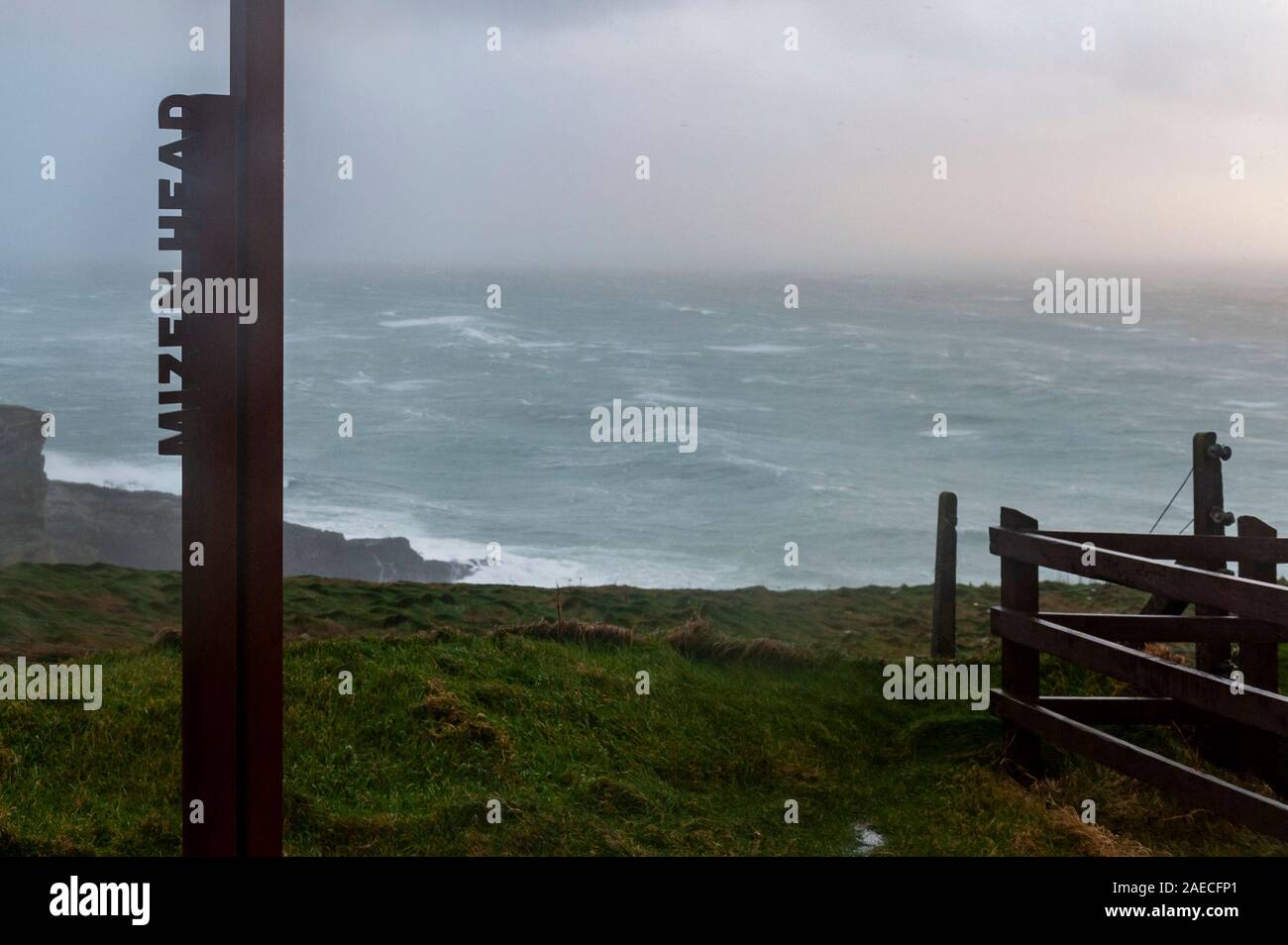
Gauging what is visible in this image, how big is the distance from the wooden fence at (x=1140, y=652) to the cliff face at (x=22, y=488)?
26.2m

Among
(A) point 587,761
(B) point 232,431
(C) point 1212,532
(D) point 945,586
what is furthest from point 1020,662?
(B) point 232,431

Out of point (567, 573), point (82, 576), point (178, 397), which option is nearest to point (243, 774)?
point (178, 397)

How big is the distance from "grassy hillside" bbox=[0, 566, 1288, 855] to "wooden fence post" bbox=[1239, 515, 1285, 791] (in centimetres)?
33

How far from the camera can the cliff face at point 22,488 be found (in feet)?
93.0

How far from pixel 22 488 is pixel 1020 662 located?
29636 mm

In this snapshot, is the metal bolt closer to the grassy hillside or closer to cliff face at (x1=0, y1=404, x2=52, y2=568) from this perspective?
the grassy hillside

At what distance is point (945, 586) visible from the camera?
10031 millimetres

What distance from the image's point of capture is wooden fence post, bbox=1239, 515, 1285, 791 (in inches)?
237

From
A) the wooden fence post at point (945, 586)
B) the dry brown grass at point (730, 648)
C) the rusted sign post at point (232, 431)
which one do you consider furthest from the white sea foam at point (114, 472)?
the rusted sign post at point (232, 431)

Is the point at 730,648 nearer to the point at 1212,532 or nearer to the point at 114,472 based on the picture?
the point at 1212,532

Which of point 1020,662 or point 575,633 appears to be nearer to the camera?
point 1020,662

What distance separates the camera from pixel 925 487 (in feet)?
175

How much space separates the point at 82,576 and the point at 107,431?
4193 cm
